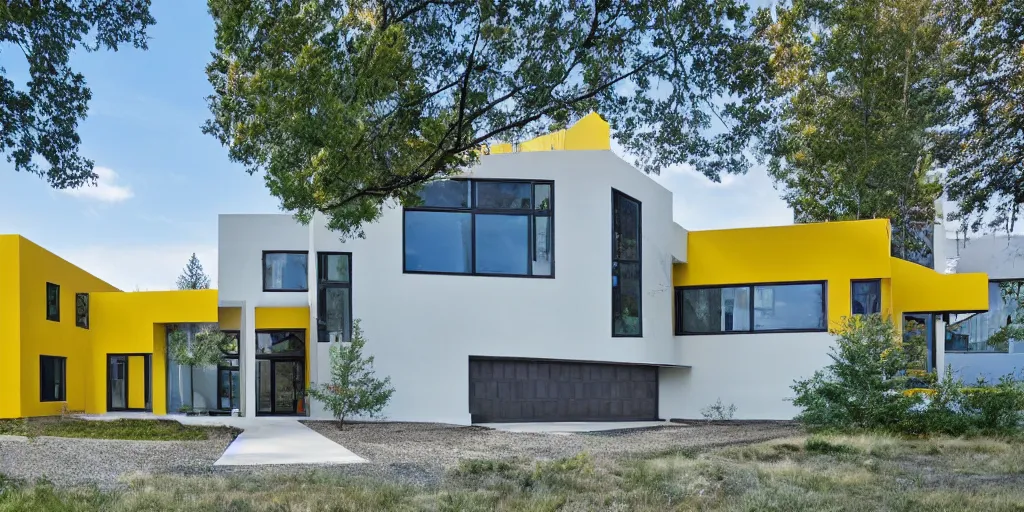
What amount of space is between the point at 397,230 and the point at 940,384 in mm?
10181

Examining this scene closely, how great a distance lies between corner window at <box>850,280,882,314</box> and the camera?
18906mm

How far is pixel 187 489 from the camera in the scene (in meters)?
6.97

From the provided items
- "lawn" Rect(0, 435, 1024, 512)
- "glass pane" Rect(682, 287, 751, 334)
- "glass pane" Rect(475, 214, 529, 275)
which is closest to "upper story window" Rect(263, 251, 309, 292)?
"glass pane" Rect(475, 214, 529, 275)

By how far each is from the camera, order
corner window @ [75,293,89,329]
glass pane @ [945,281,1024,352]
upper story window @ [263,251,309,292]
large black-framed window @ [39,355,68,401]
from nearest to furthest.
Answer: large black-framed window @ [39,355,68,401]
upper story window @ [263,251,309,292]
corner window @ [75,293,89,329]
glass pane @ [945,281,1024,352]

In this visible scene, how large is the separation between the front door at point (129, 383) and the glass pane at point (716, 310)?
646 inches

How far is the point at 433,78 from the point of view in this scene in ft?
33.2

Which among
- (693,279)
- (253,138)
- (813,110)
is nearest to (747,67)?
(253,138)

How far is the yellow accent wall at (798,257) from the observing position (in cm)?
1891

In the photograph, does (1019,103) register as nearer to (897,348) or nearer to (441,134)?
(897,348)

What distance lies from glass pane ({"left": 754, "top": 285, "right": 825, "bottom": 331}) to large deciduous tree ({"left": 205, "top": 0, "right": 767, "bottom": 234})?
30.9 feet

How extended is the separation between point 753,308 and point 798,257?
61.3 inches

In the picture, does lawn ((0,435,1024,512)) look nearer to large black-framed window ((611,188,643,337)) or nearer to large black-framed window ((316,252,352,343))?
large black-framed window ((611,188,643,337))

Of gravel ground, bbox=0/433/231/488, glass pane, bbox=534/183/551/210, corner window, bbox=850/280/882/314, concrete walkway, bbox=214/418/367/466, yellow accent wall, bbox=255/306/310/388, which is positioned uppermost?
glass pane, bbox=534/183/551/210

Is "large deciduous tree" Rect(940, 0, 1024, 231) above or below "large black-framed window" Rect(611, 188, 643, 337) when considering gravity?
above
